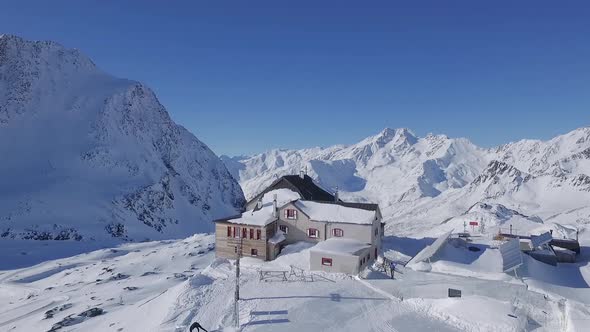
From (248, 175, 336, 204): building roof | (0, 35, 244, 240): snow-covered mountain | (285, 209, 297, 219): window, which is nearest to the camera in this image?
(285, 209, 297, 219): window

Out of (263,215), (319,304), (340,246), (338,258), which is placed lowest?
(319,304)

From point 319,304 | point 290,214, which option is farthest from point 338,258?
point 290,214

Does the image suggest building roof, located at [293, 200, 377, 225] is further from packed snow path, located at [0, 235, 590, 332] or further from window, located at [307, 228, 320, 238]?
packed snow path, located at [0, 235, 590, 332]

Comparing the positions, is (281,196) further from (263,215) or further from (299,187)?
(263,215)

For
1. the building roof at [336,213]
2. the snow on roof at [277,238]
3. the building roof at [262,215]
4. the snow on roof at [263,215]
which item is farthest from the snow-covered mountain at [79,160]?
the building roof at [336,213]

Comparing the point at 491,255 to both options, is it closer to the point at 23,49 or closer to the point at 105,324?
the point at 105,324

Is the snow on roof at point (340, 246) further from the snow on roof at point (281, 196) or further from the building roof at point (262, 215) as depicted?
the snow on roof at point (281, 196)

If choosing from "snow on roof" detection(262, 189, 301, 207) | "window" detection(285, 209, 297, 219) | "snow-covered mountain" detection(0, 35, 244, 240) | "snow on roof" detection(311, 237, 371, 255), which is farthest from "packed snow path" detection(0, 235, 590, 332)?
"snow-covered mountain" detection(0, 35, 244, 240)
